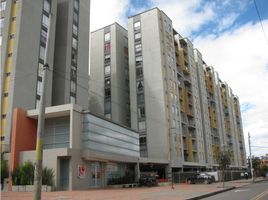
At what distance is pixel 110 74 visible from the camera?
251 feet

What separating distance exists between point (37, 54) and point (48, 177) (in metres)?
25.1

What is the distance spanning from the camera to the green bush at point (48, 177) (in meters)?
33.4

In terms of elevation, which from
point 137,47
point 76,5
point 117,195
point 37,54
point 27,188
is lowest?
point 117,195

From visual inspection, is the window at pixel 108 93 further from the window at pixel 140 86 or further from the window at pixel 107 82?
the window at pixel 140 86

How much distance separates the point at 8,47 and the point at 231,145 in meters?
82.5

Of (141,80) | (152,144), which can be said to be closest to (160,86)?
(141,80)

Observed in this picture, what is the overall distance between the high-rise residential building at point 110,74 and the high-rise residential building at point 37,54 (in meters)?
11.0

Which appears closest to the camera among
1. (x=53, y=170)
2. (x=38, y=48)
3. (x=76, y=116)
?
(x=53, y=170)

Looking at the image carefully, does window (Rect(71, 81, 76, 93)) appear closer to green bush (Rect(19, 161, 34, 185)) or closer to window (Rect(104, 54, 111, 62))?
window (Rect(104, 54, 111, 62))

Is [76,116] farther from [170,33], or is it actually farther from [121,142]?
[170,33]

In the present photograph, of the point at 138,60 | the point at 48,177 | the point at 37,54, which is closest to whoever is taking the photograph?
the point at 48,177

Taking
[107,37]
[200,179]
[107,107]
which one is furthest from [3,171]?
[107,37]

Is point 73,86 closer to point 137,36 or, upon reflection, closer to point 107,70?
point 107,70

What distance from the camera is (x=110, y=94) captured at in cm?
7512
